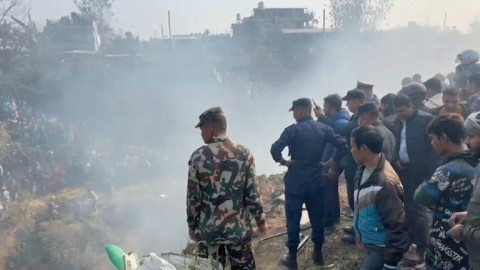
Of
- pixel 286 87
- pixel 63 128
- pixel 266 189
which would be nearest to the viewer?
pixel 266 189

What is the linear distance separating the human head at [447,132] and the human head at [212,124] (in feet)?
4.86

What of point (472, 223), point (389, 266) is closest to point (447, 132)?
point (472, 223)

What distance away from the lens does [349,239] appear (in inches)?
187

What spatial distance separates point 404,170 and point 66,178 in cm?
1482

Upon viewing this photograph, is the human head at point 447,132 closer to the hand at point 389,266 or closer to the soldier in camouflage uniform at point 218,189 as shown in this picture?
the hand at point 389,266

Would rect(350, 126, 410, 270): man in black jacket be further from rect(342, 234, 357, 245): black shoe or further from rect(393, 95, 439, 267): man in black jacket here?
rect(342, 234, 357, 245): black shoe

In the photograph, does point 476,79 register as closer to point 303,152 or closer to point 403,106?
point 403,106

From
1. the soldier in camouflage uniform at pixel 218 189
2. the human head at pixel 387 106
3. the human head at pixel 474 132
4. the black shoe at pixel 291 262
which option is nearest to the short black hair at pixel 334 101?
the human head at pixel 387 106

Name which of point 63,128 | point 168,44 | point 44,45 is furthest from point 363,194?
point 168,44

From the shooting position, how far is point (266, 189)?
851 cm

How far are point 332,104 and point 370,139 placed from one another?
2288 mm

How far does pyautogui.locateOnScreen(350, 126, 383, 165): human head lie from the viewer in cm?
275

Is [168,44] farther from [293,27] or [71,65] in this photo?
[293,27]

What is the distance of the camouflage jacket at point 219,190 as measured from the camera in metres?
3.10
